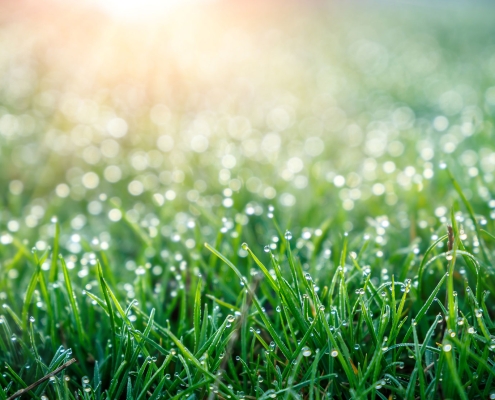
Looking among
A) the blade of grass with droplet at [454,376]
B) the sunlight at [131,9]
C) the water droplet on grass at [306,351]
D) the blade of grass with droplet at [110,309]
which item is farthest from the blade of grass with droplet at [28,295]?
the sunlight at [131,9]

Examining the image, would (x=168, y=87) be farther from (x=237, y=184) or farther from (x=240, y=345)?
(x=240, y=345)

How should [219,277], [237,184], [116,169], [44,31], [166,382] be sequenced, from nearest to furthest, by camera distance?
[166,382] → [219,277] → [237,184] → [116,169] → [44,31]

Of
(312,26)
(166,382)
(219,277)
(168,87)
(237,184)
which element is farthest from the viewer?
(312,26)

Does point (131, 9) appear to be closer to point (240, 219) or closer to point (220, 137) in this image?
point (220, 137)

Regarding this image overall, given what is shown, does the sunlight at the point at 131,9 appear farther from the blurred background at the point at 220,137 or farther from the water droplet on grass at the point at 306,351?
the water droplet on grass at the point at 306,351

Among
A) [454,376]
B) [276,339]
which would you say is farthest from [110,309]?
[454,376]

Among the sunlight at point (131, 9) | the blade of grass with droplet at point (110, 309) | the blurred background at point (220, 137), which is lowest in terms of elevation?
the blade of grass with droplet at point (110, 309)

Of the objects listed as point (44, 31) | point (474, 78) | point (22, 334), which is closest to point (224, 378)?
point (22, 334)
